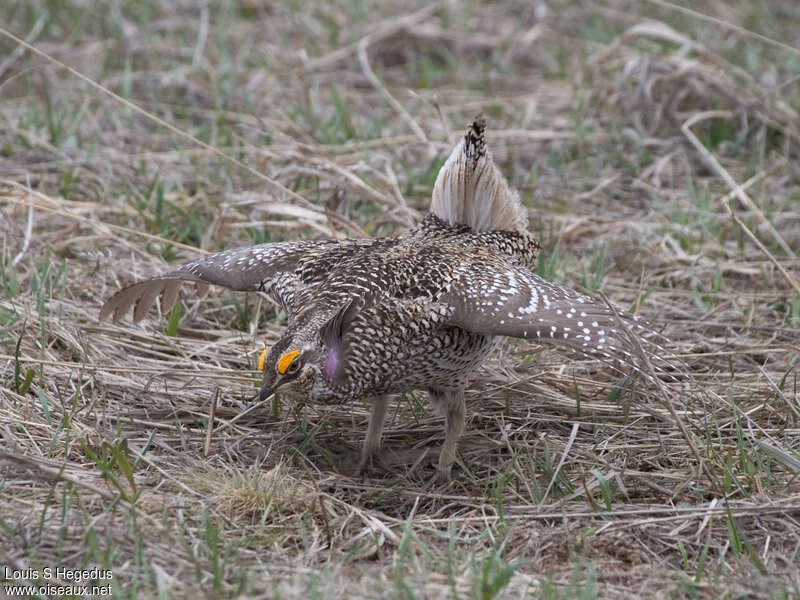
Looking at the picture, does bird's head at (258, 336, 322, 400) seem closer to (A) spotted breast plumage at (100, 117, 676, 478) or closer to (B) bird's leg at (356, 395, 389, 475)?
(A) spotted breast plumage at (100, 117, 676, 478)

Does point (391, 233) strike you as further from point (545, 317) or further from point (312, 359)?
point (312, 359)

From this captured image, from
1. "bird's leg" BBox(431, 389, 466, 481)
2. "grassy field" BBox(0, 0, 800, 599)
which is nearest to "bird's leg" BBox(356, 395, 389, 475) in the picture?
"grassy field" BBox(0, 0, 800, 599)

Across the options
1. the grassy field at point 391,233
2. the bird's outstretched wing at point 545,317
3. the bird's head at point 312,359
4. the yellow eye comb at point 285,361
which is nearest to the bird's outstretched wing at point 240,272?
the grassy field at point 391,233

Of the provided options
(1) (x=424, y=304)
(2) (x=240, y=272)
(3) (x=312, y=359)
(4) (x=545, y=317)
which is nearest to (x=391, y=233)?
(2) (x=240, y=272)

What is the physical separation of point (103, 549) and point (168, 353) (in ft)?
6.23

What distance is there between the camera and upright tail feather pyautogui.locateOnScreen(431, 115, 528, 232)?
16.0ft

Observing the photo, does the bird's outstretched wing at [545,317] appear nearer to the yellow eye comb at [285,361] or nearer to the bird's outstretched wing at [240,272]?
the yellow eye comb at [285,361]

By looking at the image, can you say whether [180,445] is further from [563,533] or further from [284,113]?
[284,113]

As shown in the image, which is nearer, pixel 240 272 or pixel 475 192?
pixel 240 272

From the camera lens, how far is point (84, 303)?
550cm

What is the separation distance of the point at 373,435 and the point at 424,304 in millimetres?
749

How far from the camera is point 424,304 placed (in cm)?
410

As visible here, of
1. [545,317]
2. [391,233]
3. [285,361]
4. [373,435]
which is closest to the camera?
[285,361]

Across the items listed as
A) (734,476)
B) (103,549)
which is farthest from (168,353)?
(734,476)
